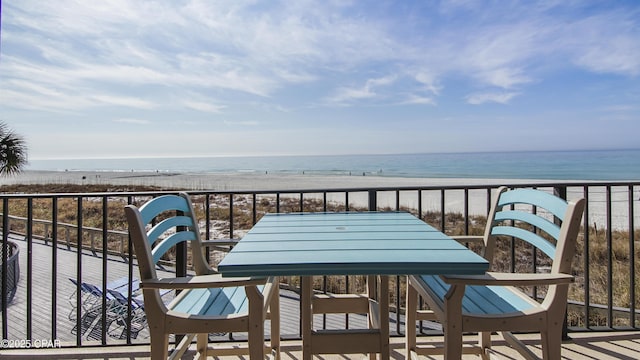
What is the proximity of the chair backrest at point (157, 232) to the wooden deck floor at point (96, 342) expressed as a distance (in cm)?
79

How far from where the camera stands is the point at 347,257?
1.06 meters

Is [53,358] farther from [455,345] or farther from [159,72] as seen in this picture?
[159,72]

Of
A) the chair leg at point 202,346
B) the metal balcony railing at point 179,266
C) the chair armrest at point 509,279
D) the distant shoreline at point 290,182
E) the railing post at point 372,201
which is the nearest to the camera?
the chair armrest at point 509,279

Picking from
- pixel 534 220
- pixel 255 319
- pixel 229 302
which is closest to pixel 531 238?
pixel 534 220

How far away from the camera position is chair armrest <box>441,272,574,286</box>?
111cm

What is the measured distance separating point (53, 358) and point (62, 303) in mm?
5723

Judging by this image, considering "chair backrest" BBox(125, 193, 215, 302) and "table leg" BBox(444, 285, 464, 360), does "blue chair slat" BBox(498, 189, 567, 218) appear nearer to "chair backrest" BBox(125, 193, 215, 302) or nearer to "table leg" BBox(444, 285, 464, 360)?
"table leg" BBox(444, 285, 464, 360)

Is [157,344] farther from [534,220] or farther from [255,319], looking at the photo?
[534,220]

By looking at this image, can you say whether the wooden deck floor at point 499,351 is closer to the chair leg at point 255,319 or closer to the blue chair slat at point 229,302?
the blue chair slat at point 229,302

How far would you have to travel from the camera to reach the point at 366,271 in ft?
3.28

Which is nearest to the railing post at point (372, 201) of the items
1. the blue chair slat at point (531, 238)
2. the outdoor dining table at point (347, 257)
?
the outdoor dining table at point (347, 257)

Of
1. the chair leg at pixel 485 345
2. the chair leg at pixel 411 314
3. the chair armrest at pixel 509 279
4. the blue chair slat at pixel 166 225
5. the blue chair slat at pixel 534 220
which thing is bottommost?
the chair leg at pixel 485 345

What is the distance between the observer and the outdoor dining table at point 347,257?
100cm

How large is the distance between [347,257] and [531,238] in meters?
0.96
